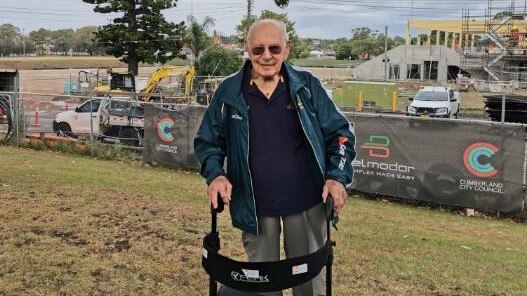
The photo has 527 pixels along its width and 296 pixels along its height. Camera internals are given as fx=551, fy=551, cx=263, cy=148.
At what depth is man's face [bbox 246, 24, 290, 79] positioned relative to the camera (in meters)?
2.93

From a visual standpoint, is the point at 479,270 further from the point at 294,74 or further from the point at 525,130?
the point at 525,130

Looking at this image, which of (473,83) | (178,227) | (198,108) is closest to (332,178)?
(178,227)

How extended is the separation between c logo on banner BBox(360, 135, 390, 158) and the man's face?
6881 millimetres

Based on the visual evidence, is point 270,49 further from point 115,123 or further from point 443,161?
point 115,123

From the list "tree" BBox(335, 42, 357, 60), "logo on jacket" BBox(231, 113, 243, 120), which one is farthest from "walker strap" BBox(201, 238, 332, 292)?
"tree" BBox(335, 42, 357, 60)

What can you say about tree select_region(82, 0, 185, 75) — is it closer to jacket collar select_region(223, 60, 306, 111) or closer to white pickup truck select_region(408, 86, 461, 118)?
white pickup truck select_region(408, 86, 461, 118)

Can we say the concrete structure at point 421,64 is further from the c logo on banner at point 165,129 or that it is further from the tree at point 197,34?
the c logo on banner at point 165,129

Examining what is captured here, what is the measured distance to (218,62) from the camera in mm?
47688

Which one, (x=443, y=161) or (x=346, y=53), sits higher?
(x=346, y=53)

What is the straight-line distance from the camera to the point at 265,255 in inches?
122

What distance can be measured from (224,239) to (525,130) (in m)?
5.32

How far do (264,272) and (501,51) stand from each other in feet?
160

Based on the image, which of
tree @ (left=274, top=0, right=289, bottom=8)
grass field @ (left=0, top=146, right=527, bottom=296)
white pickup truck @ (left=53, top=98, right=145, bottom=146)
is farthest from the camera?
white pickup truck @ (left=53, top=98, right=145, bottom=146)

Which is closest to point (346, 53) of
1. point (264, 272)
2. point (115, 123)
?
point (115, 123)
